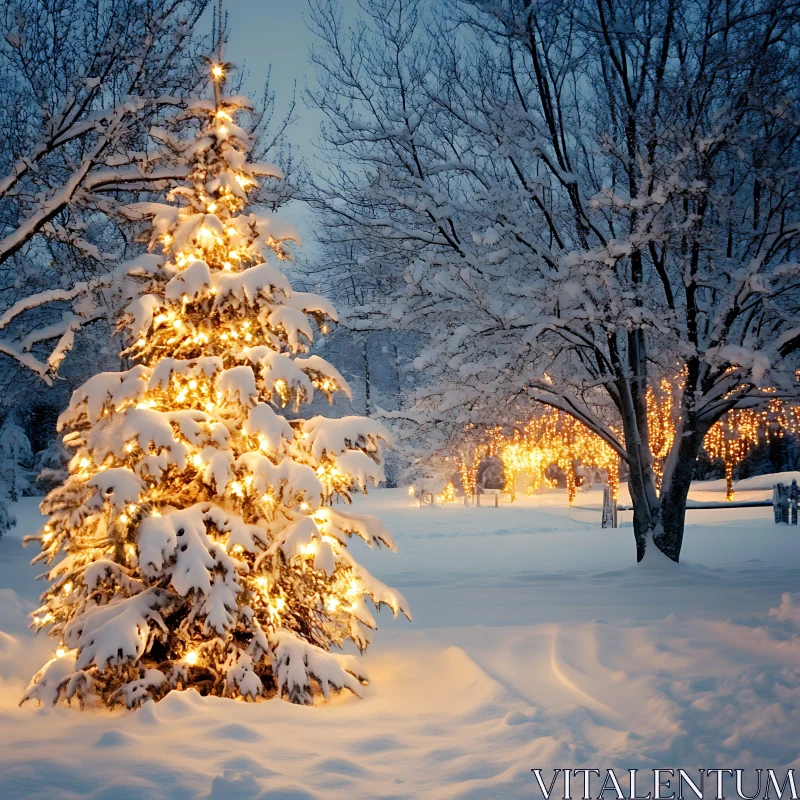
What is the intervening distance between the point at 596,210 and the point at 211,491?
7.91 m

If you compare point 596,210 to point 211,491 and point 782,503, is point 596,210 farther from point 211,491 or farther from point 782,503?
point 782,503

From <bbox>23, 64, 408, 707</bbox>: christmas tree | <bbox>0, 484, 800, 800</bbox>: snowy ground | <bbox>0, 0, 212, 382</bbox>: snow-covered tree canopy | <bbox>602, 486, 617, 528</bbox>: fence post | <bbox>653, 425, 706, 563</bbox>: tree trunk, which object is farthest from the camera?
<bbox>602, 486, 617, 528</bbox>: fence post

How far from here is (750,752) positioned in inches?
164

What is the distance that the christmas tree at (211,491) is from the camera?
4996mm

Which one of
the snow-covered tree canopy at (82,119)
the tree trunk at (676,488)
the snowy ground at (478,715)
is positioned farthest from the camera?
the tree trunk at (676,488)

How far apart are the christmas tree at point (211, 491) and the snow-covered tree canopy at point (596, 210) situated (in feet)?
14.6

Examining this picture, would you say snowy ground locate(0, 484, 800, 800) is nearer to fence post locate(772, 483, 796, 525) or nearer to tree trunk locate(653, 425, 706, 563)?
tree trunk locate(653, 425, 706, 563)

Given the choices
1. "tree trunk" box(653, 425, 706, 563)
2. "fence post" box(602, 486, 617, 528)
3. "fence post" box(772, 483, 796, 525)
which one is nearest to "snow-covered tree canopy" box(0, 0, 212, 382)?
"tree trunk" box(653, 425, 706, 563)

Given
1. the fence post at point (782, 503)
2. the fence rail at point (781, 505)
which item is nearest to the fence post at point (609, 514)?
the fence rail at point (781, 505)

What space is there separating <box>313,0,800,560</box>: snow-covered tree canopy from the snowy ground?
3.14m

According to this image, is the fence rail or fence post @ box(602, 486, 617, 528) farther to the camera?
fence post @ box(602, 486, 617, 528)

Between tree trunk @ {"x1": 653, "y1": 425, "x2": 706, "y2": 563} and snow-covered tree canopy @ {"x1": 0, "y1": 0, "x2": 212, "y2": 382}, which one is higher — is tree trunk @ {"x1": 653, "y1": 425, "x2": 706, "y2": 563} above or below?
below

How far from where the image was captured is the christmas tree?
500 centimetres

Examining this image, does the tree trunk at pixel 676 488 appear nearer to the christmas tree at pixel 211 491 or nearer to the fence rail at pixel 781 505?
the christmas tree at pixel 211 491
